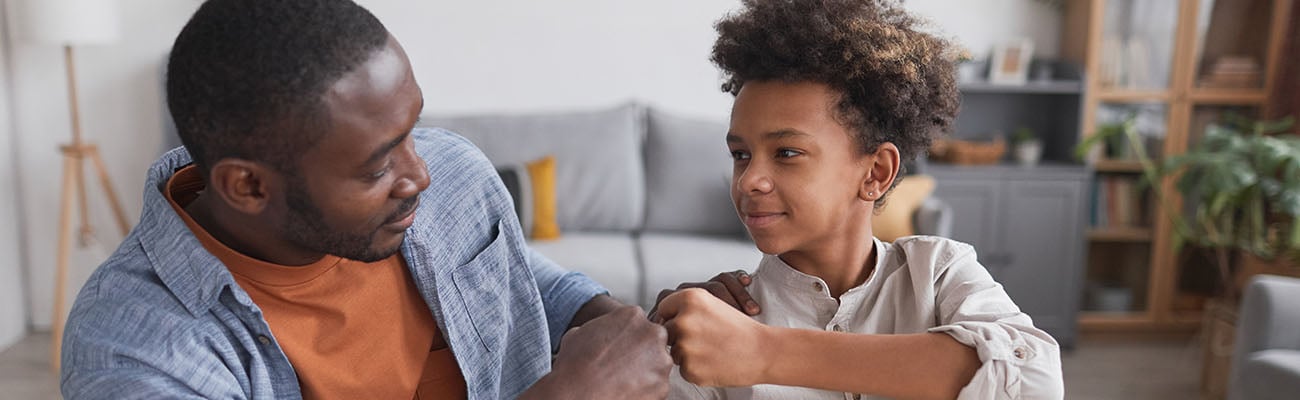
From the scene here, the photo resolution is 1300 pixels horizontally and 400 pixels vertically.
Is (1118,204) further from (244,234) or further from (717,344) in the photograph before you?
(244,234)

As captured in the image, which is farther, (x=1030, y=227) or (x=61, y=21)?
(x=1030, y=227)

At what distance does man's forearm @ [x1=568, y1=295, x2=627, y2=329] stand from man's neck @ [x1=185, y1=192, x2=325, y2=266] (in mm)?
380

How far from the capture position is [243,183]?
97 cm

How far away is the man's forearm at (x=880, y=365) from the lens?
0.96m

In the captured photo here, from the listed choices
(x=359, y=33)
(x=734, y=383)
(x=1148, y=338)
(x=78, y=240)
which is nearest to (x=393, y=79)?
(x=359, y=33)

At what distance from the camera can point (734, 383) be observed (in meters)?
0.99

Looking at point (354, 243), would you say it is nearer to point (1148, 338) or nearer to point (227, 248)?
point (227, 248)

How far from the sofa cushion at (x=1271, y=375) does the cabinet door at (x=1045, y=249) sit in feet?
4.36

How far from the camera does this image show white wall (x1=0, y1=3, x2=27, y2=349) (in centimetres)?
368

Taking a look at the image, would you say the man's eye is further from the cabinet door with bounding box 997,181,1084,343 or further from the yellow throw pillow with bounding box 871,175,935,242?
the cabinet door with bounding box 997,181,1084,343

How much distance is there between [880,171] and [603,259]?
2.05 meters

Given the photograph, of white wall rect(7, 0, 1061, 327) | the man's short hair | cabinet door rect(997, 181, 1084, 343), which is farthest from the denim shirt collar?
cabinet door rect(997, 181, 1084, 343)

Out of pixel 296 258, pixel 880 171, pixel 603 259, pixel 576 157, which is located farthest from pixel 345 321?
pixel 576 157

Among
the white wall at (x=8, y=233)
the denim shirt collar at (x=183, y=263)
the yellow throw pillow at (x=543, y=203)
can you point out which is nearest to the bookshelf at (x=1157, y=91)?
the yellow throw pillow at (x=543, y=203)
